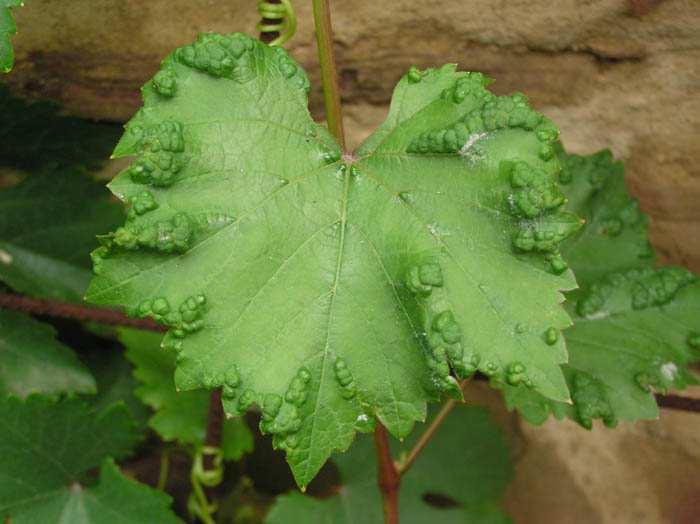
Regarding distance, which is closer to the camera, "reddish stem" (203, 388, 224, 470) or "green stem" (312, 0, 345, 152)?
"green stem" (312, 0, 345, 152)

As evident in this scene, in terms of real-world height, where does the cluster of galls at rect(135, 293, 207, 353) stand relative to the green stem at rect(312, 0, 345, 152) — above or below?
below

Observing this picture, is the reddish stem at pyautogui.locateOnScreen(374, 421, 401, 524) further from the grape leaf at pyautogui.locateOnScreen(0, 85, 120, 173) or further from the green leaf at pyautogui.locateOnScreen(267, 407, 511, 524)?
the grape leaf at pyautogui.locateOnScreen(0, 85, 120, 173)

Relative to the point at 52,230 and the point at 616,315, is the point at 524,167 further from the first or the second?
the point at 52,230

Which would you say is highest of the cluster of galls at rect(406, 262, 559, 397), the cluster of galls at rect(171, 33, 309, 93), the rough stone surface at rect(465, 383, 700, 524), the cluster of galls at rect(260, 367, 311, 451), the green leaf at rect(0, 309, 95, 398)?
the cluster of galls at rect(171, 33, 309, 93)

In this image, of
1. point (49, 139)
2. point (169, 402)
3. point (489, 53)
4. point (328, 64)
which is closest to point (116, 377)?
point (169, 402)

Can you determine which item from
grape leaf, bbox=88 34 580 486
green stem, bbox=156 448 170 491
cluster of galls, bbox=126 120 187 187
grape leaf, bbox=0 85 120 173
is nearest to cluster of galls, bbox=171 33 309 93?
grape leaf, bbox=88 34 580 486

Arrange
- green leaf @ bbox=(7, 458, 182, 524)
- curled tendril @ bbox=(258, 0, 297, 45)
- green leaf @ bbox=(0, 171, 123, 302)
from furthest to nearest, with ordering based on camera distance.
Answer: green leaf @ bbox=(0, 171, 123, 302), green leaf @ bbox=(7, 458, 182, 524), curled tendril @ bbox=(258, 0, 297, 45)

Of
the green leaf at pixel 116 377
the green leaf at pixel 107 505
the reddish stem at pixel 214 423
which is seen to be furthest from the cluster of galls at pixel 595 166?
the green leaf at pixel 116 377

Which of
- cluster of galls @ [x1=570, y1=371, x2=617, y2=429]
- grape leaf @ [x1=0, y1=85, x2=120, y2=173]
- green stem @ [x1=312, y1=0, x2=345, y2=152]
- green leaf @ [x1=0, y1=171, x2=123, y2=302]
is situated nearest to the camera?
green stem @ [x1=312, y1=0, x2=345, y2=152]
